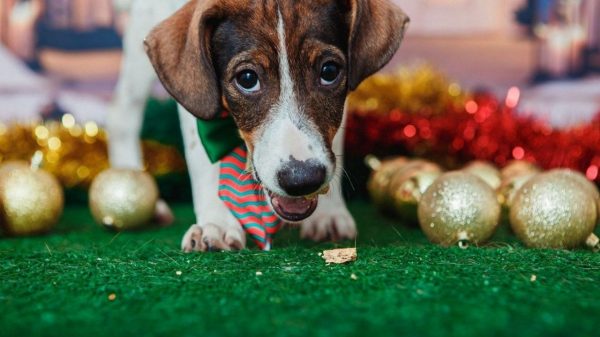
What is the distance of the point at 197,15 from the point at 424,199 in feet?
3.08

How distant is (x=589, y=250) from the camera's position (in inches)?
84.3

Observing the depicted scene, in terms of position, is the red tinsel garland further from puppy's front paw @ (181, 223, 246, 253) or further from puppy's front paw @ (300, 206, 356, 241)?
puppy's front paw @ (181, 223, 246, 253)

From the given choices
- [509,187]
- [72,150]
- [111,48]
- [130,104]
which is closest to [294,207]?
[509,187]

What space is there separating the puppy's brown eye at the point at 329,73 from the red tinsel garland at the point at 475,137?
5.78 feet

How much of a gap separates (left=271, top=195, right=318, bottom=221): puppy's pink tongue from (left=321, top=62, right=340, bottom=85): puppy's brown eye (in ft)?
1.22

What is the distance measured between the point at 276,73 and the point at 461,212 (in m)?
0.72

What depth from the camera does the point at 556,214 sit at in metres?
2.08

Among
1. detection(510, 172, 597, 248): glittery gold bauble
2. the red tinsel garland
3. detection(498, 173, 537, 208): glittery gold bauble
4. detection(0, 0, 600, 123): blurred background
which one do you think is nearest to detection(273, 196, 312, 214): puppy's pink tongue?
detection(510, 172, 597, 248): glittery gold bauble

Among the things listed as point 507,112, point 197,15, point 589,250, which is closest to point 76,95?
point 507,112

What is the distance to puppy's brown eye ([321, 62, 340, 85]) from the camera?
2.14m

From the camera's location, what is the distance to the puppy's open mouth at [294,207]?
2068 millimetres

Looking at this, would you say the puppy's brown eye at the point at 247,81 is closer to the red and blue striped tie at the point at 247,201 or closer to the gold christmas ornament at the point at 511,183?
the red and blue striped tie at the point at 247,201

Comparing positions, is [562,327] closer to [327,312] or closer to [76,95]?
[327,312]

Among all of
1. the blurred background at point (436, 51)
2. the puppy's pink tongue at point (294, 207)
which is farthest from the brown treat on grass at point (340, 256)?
the blurred background at point (436, 51)
